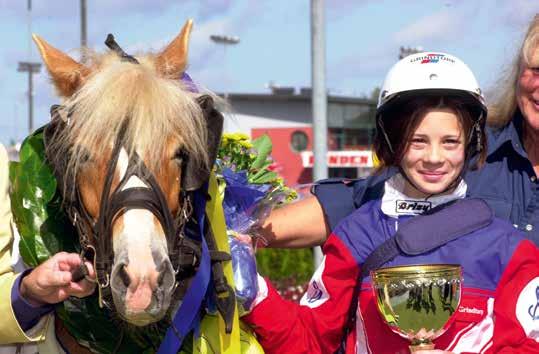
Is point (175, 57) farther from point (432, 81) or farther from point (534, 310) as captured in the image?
point (534, 310)

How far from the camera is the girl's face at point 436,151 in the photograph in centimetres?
294

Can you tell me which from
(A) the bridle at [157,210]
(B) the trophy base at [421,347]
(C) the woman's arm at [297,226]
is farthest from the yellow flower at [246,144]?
(B) the trophy base at [421,347]

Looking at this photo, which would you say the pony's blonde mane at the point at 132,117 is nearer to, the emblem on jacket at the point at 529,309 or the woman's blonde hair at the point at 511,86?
the emblem on jacket at the point at 529,309

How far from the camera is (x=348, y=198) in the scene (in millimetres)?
3562

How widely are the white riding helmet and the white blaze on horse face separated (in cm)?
115

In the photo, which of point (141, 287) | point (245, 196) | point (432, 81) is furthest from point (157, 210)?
point (432, 81)

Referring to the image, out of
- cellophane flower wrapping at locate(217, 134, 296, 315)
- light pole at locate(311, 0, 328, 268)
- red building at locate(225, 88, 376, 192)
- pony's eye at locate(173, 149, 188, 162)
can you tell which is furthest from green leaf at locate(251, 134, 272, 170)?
red building at locate(225, 88, 376, 192)

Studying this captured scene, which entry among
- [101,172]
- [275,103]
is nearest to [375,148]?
[101,172]

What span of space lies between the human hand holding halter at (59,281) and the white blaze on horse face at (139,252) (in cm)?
23

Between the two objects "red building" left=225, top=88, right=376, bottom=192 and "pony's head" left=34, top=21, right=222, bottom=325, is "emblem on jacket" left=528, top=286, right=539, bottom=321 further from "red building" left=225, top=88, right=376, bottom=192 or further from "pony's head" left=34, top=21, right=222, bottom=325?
"red building" left=225, top=88, right=376, bottom=192

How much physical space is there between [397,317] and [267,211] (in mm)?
943

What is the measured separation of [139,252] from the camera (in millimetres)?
2311

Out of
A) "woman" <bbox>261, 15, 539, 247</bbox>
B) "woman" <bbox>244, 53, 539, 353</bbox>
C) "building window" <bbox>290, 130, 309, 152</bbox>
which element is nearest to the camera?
"woman" <bbox>244, 53, 539, 353</bbox>

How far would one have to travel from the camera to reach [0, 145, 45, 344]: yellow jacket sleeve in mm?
2652
